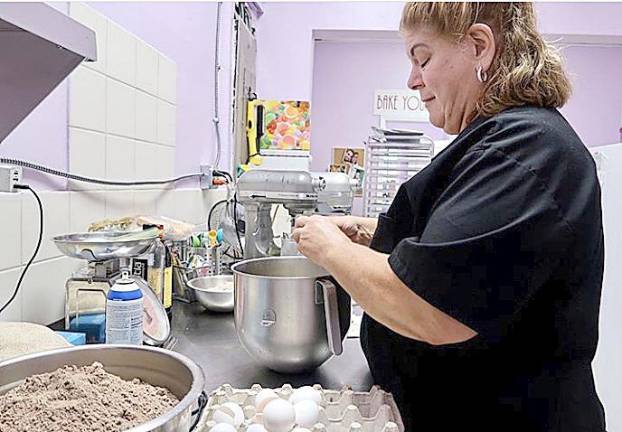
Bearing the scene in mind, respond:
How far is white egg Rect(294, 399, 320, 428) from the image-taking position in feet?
2.57

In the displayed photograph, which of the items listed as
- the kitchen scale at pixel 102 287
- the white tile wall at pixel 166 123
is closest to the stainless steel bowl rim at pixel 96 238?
the kitchen scale at pixel 102 287

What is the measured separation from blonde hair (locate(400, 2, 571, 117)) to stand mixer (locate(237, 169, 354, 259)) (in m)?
0.97

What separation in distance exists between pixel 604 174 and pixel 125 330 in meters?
1.90

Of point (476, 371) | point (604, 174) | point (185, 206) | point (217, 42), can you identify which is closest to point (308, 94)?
point (217, 42)

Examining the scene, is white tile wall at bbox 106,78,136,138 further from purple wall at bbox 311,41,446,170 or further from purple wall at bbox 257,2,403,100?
purple wall at bbox 311,41,446,170

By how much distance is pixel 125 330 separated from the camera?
0.99 m

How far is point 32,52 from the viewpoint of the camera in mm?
783

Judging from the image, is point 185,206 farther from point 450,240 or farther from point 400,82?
point 400,82

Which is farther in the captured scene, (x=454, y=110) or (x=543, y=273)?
(x=454, y=110)

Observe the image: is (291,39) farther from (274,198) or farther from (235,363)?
(235,363)

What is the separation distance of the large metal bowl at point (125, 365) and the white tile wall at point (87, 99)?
2.44 feet

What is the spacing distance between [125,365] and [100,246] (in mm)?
386

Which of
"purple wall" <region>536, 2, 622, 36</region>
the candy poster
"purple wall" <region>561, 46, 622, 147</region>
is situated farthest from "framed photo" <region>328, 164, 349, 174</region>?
"purple wall" <region>561, 46, 622, 147</region>

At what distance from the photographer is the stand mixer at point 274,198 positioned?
5.80 feet
